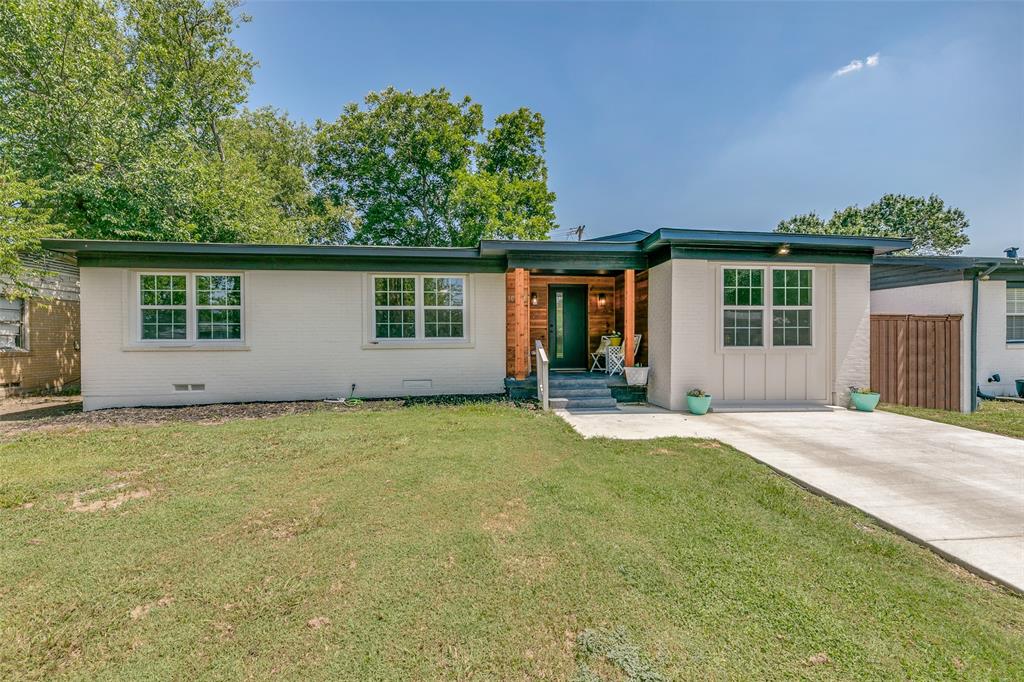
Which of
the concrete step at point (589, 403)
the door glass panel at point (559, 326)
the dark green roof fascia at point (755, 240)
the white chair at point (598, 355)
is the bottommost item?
the concrete step at point (589, 403)

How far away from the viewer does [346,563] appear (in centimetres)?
257

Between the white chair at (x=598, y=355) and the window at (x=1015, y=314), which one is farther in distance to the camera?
the window at (x=1015, y=314)

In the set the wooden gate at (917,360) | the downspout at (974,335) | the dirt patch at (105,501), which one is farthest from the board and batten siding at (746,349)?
the dirt patch at (105,501)

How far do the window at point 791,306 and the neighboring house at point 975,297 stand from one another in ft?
6.94

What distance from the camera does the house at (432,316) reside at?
765cm

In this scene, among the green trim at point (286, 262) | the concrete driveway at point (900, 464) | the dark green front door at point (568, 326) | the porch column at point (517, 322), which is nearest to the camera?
the concrete driveway at point (900, 464)

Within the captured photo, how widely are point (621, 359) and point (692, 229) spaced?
2.96 metres

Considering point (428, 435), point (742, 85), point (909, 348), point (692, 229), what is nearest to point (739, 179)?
point (742, 85)

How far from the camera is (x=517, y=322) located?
324 inches

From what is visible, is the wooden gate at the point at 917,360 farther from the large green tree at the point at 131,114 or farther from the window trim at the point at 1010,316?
the large green tree at the point at 131,114

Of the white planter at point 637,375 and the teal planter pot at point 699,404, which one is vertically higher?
the white planter at point 637,375

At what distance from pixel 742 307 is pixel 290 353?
911 centimetres

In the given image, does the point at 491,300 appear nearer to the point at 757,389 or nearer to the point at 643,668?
the point at 757,389

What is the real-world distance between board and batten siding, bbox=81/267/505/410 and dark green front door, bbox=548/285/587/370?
5.18 feet
